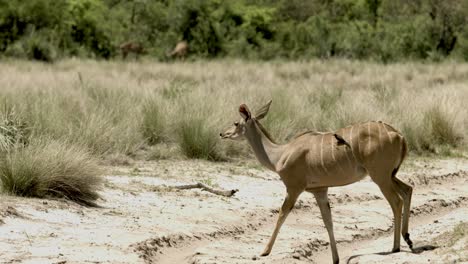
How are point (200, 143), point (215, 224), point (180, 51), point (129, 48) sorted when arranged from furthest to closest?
1. point (180, 51)
2. point (129, 48)
3. point (200, 143)
4. point (215, 224)

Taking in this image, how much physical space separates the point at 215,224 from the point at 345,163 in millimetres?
2406

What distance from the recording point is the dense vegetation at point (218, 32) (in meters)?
36.4

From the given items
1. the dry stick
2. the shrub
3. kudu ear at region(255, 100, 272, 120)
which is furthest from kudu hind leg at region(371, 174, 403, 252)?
the shrub

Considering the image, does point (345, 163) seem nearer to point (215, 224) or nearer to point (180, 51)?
point (215, 224)

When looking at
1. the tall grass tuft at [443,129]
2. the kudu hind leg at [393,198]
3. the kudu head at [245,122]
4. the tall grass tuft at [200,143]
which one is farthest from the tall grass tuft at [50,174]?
the tall grass tuft at [443,129]

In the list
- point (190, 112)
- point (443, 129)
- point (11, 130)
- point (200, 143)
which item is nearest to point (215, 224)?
point (11, 130)

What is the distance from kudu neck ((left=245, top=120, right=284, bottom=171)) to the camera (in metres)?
8.83

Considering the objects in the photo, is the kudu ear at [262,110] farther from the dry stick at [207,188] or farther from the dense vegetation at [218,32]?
the dense vegetation at [218,32]

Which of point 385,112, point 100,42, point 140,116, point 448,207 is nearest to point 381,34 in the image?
point 100,42

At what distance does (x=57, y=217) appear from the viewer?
32.1 feet

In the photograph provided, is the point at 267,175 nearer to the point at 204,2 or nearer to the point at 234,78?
the point at 234,78

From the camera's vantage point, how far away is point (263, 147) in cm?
896

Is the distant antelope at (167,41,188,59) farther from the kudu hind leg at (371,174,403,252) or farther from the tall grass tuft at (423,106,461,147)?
the kudu hind leg at (371,174,403,252)

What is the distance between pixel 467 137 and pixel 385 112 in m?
1.63
